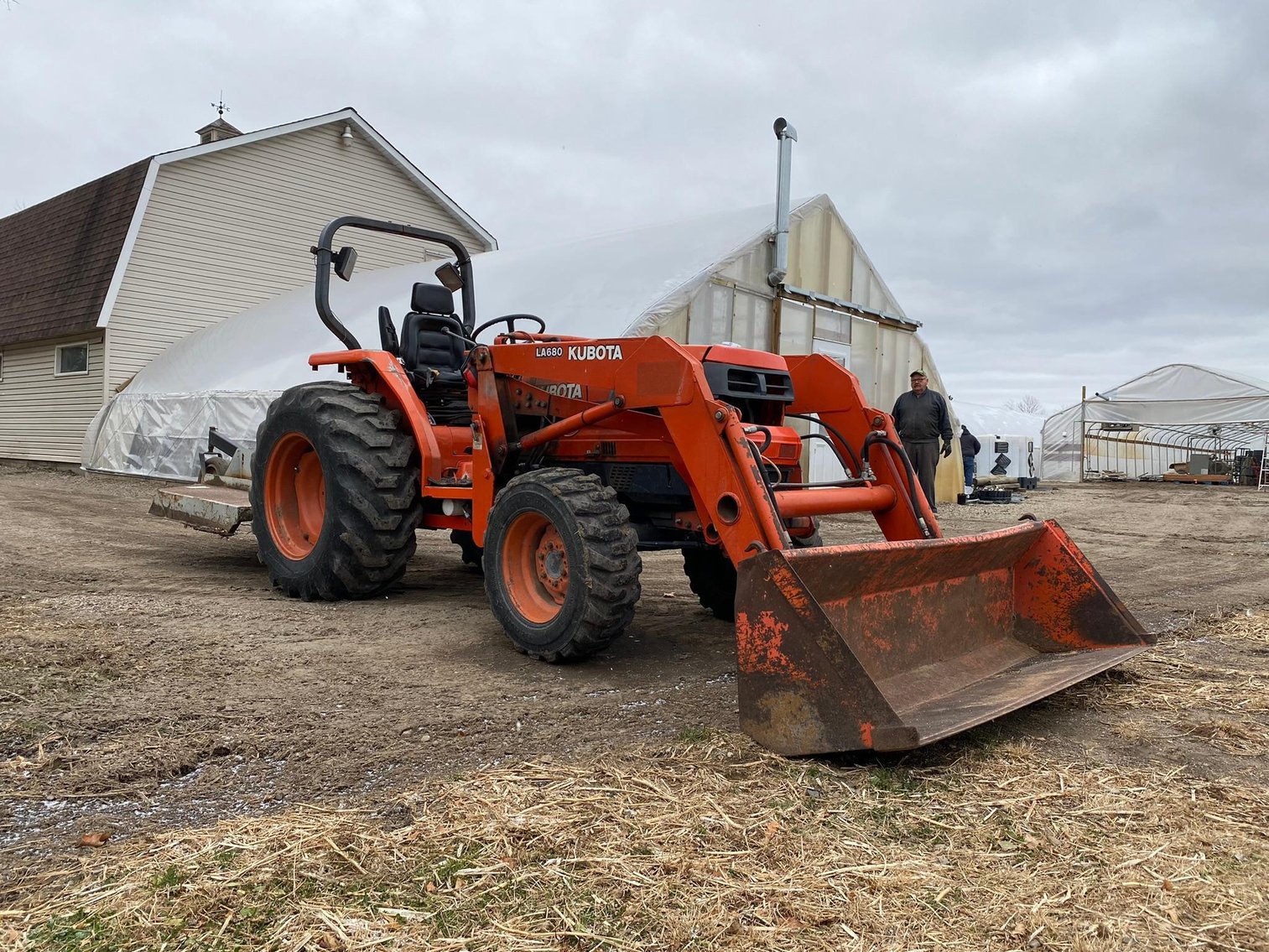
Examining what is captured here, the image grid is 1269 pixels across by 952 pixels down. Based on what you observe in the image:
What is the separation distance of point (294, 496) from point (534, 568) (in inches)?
103

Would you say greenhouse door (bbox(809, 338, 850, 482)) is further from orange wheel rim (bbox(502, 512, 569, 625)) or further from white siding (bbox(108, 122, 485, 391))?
orange wheel rim (bbox(502, 512, 569, 625))

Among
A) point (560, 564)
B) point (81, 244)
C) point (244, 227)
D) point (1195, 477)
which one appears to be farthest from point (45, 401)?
point (1195, 477)

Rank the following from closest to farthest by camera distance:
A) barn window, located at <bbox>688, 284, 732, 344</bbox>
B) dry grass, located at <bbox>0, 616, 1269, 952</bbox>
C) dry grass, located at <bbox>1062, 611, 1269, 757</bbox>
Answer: dry grass, located at <bbox>0, 616, 1269, 952</bbox>, dry grass, located at <bbox>1062, 611, 1269, 757</bbox>, barn window, located at <bbox>688, 284, 732, 344</bbox>

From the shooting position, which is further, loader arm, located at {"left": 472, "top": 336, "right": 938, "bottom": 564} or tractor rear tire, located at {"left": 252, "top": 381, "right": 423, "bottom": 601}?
tractor rear tire, located at {"left": 252, "top": 381, "right": 423, "bottom": 601}

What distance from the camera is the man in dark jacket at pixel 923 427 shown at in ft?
34.1

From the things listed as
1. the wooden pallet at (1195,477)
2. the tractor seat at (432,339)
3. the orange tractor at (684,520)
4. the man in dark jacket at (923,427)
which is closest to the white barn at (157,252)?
the tractor seat at (432,339)

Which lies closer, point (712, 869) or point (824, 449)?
point (712, 869)

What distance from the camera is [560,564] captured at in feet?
15.9

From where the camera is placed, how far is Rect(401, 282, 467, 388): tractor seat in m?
6.54

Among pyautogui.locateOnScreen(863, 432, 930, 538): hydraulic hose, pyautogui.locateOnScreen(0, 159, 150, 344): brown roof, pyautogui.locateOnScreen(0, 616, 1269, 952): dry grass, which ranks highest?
pyautogui.locateOnScreen(0, 159, 150, 344): brown roof

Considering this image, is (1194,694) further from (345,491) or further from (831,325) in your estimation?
(831,325)

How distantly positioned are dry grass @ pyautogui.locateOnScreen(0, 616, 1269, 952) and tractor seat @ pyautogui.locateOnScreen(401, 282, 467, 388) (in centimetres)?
376

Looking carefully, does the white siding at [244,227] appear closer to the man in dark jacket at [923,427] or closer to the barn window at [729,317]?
the barn window at [729,317]

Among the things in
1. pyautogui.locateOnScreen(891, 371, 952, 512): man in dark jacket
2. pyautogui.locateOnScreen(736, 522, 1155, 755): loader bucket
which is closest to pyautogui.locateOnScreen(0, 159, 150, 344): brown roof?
pyautogui.locateOnScreen(891, 371, 952, 512): man in dark jacket
